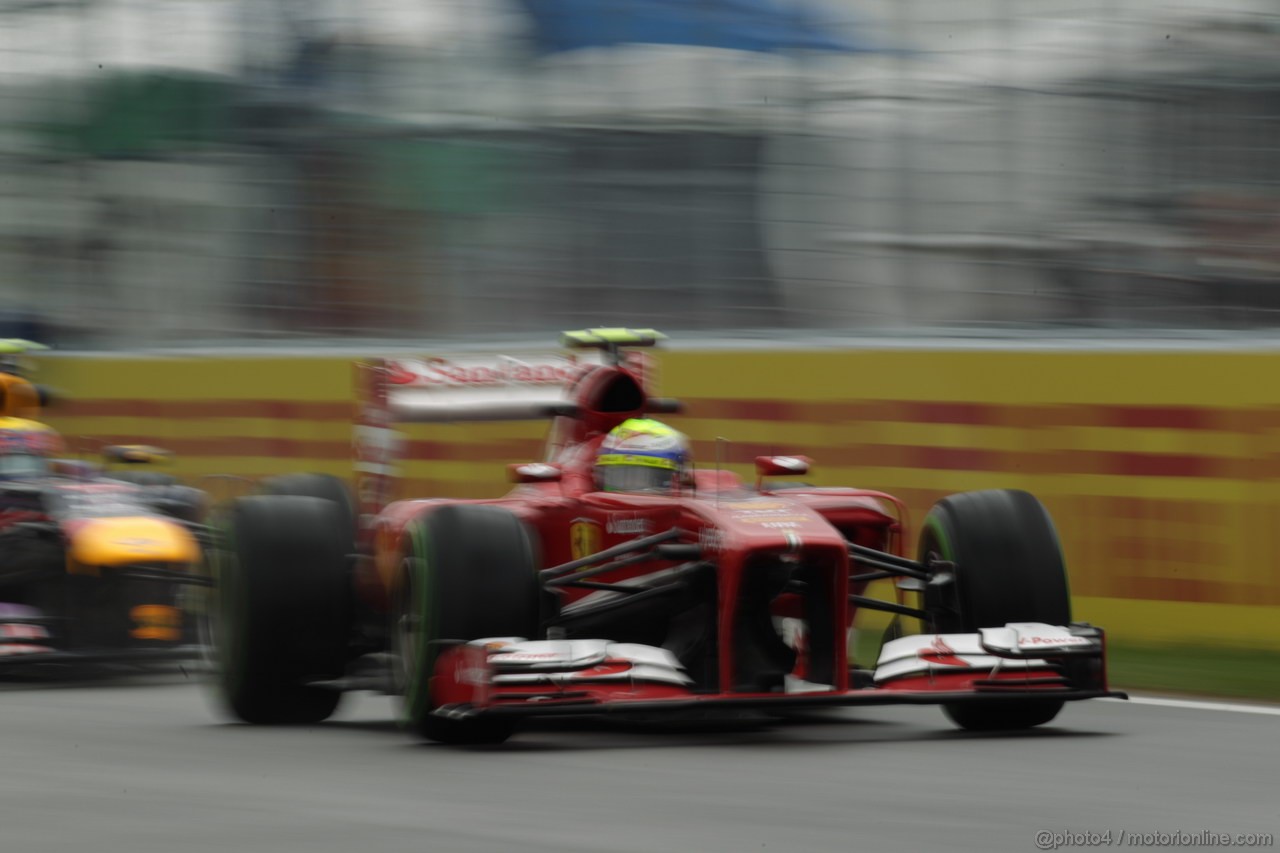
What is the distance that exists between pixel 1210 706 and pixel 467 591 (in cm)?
305

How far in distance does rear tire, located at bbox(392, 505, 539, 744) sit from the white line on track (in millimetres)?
2714

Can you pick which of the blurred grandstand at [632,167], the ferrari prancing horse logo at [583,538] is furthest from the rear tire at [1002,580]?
the blurred grandstand at [632,167]

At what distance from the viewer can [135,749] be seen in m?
8.20

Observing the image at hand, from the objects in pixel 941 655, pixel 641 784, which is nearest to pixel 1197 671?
pixel 941 655

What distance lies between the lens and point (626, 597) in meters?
8.16

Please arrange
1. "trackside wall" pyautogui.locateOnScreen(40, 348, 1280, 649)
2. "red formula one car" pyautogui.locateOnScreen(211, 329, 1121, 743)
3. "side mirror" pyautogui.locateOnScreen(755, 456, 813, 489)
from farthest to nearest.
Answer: "trackside wall" pyautogui.locateOnScreen(40, 348, 1280, 649) → "side mirror" pyautogui.locateOnScreen(755, 456, 813, 489) → "red formula one car" pyautogui.locateOnScreen(211, 329, 1121, 743)

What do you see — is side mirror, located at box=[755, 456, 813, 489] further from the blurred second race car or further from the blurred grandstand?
the blurred second race car

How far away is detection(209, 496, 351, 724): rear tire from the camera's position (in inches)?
343

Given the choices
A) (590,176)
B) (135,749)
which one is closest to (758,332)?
(590,176)

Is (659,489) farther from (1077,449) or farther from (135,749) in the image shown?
(1077,449)

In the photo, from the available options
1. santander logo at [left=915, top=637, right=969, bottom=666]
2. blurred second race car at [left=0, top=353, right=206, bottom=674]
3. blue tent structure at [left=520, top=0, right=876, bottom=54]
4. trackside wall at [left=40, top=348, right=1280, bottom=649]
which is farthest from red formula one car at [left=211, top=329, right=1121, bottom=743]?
blue tent structure at [left=520, top=0, right=876, bottom=54]

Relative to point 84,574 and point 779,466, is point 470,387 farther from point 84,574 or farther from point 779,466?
point 84,574

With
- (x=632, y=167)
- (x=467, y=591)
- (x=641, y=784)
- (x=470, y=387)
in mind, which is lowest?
(x=641, y=784)

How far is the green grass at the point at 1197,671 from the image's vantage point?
373 inches
